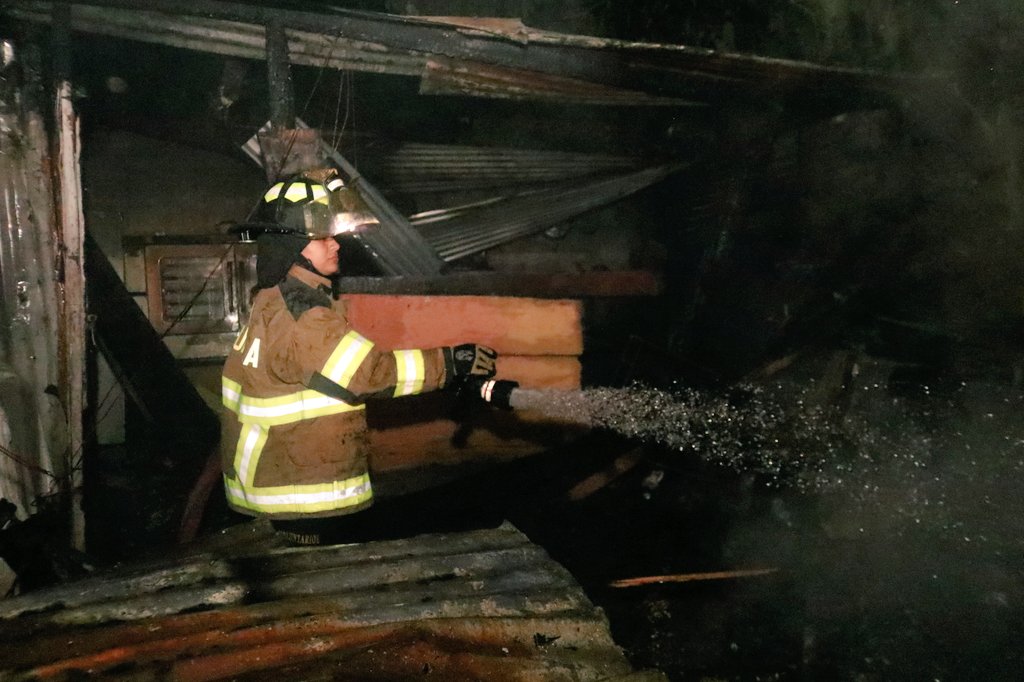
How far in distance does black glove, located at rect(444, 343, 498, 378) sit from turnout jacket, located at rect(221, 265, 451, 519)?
4 cm

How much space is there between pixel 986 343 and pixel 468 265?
4330mm

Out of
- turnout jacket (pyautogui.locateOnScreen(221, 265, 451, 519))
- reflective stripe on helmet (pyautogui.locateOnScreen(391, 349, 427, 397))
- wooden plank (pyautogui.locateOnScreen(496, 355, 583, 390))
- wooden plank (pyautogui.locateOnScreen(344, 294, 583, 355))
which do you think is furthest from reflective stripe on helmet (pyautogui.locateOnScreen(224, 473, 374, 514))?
wooden plank (pyautogui.locateOnScreen(496, 355, 583, 390))

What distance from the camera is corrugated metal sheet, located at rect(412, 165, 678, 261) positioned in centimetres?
524

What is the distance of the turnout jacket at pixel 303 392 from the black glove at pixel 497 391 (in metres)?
0.26

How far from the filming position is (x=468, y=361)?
3.11 metres

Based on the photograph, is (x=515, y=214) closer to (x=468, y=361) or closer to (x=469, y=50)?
(x=469, y=50)

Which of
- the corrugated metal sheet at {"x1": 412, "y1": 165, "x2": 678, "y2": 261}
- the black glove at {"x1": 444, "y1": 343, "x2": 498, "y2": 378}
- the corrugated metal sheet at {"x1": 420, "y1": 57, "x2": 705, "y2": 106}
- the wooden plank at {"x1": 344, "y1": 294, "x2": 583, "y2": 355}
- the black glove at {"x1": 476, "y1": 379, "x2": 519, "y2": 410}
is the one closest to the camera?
the black glove at {"x1": 444, "y1": 343, "x2": 498, "y2": 378}

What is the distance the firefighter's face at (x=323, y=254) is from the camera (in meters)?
3.00

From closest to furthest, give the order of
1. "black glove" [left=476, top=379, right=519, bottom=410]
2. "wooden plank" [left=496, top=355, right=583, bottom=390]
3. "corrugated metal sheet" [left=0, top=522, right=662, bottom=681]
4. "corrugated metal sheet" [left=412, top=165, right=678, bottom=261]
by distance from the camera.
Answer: "corrugated metal sheet" [left=0, top=522, right=662, bottom=681] → "black glove" [left=476, top=379, right=519, bottom=410] → "corrugated metal sheet" [left=412, top=165, right=678, bottom=261] → "wooden plank" [left=496, top=355, right=583, bottom=390]

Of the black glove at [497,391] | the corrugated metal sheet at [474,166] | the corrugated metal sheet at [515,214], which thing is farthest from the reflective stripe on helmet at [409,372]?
the corrugated metal sheet at [474,166]

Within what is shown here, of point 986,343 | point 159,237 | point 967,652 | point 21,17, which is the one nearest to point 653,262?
point 986,343

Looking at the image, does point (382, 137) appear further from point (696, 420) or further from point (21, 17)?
point (696, 420)

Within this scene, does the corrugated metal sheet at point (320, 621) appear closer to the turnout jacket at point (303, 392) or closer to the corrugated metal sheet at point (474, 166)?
the turnout jacket at point (303, 392)

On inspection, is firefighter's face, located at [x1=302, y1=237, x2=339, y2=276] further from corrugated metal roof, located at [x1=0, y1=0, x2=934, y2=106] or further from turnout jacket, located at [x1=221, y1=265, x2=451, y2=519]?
corrugated metal roof, located at [x1=0, y1=0, x2=934, y2=106]
